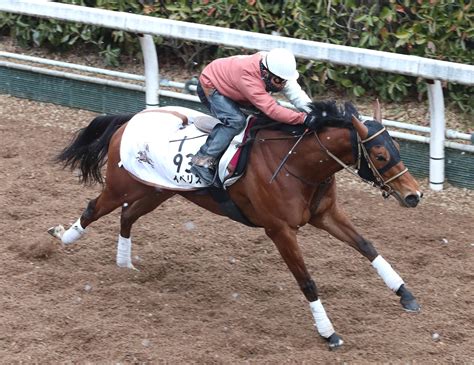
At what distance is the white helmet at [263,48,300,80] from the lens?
6008 millimetres

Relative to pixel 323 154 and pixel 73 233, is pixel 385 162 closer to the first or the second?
pixel 323 154

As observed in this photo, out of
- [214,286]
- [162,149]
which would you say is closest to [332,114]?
[162,149]

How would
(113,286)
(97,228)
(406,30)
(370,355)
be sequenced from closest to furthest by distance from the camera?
(370,355), (113,286), (97,228), (406,30)

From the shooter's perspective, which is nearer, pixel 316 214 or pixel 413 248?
pixel 316 214

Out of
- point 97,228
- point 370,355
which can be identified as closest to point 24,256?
point 97,228

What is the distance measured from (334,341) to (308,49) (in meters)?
3.13

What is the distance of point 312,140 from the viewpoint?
608cm

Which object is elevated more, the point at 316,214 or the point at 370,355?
the point at 316,214

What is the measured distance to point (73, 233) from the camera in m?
7.22

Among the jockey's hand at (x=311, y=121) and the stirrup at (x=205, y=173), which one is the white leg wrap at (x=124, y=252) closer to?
the stirrup at (x=205, y=173)

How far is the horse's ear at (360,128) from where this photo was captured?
18.9ft

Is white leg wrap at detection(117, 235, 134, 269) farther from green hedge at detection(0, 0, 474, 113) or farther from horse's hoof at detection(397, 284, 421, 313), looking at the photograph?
green hedge at detection(0, 0, 474, 113)

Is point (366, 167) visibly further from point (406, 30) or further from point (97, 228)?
point (406, 30)

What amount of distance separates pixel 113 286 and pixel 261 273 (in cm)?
115
